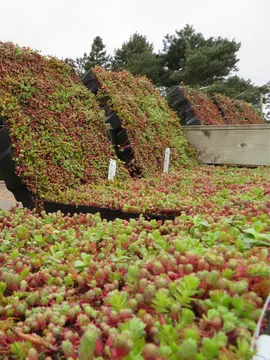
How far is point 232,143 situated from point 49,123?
3.30m

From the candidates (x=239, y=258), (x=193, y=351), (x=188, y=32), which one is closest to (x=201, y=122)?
(x=239, y=258)

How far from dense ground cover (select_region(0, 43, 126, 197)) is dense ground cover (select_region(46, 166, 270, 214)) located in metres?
0.25

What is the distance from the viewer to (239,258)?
1.01 metres

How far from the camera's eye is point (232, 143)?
582 cm

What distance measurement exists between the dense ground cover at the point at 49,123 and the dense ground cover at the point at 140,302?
6.13ft

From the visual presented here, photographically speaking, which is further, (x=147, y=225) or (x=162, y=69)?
(x=162, y=69)

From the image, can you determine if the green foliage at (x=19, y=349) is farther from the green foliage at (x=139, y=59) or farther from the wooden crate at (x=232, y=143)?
the green foliage at (x=139, y=59)

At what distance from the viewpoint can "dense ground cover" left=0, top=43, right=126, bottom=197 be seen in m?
3.16

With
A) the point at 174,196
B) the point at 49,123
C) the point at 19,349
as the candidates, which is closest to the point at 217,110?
the point at 49,123

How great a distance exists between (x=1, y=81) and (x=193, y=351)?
9.97 ft

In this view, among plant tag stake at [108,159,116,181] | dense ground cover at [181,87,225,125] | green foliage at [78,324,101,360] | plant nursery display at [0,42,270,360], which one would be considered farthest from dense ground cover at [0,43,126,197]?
dense ground cover at [181,87,225,125]

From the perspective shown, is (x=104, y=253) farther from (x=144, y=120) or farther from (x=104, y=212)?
(x=144, y=120)

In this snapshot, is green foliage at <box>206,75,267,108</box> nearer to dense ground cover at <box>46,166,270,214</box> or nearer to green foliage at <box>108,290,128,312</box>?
dense ground cover at <box>46,166,270,214</box>

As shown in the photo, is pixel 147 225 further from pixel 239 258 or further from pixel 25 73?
pixel 25 73
